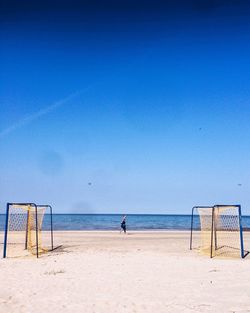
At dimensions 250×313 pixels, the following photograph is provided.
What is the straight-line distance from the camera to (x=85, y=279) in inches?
442

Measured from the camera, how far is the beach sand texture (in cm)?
828

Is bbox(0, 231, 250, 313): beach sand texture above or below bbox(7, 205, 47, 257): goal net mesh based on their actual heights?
below

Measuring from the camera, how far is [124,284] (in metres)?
10.5

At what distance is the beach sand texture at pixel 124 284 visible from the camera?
8.28 m

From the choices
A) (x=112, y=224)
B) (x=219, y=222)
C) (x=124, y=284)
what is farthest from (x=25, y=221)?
(x=112, y=224)

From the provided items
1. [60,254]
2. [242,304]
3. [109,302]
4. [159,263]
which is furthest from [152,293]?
[60,254]

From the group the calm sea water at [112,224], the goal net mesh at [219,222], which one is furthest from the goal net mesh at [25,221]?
the calm sea water at [112,224]

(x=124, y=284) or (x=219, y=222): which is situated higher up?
(x=219, y=222)

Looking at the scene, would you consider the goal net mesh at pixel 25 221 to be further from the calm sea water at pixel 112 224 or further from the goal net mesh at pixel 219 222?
the calm sea water at pixel 112 224

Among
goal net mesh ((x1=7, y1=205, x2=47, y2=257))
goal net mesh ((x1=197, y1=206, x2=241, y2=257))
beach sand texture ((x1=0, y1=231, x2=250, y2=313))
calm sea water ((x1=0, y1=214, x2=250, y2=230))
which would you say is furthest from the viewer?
calm sea water ((x1=0, y1=214, x2=250, y2=230))

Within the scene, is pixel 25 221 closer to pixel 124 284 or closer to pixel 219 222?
pixel 219 222

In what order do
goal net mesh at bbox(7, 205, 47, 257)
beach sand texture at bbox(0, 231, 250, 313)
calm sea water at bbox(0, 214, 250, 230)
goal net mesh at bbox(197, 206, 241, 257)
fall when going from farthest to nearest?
calm sea water at bbox(0, 214, 250, 230) < goal net mesh at bbox(7, 205, 47, 257) < goal net mesh at bbox(197, 206, 241, 257) < beach sand texture at bbox(0, 231, 250, 313)

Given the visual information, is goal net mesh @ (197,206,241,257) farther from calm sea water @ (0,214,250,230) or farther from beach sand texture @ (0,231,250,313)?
calm sea water @ (0,214,250,230)

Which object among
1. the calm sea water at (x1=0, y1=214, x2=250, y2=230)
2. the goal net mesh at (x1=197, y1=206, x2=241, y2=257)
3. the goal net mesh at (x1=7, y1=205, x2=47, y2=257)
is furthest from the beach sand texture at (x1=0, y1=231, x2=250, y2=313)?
the calm sea water at (x1=0, y1=214, x2=250, y2=230)
